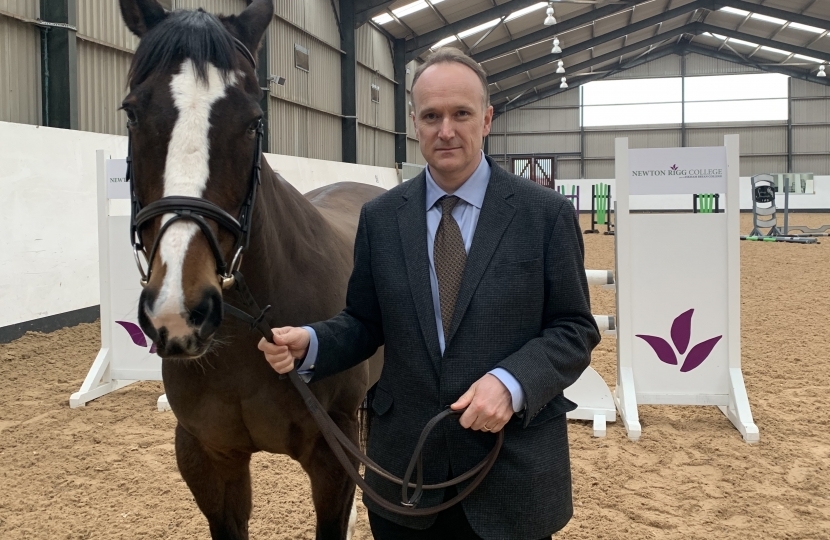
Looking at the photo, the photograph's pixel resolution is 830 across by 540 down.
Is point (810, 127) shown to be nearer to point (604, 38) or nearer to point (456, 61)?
point (604, 38)

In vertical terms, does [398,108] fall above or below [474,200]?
above

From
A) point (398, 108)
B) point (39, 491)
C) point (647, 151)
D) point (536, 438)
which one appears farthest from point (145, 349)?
point (398, 108)

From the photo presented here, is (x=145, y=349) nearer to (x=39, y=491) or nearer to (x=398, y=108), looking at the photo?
(x=39, y=491)

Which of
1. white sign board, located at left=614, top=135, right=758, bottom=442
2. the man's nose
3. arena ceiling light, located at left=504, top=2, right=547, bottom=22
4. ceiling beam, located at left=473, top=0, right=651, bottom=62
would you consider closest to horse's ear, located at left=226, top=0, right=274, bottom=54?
the man's nose

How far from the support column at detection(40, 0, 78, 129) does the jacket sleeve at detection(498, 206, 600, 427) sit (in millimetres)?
7140

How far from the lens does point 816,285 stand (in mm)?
8555

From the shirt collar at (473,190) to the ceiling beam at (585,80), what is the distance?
29684mm

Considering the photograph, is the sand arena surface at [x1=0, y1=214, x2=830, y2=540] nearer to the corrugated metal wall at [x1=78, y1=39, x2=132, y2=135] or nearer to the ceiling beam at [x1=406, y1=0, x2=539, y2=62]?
the corrugated metal wall at [x1=78, y1=39, x2=132, y2=135]

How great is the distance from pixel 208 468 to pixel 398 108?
18.9 m

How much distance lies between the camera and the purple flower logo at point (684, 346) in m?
3.88

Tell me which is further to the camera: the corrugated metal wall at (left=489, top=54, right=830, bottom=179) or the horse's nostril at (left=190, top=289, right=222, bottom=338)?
the corrugated metal wall at (left=489, top=54, right=830, bottom=179)

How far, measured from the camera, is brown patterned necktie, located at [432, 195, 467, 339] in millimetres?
1395

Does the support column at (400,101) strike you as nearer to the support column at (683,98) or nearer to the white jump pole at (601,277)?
the support column at (683,98)

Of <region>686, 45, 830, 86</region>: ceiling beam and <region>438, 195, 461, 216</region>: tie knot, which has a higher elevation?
<region>686, 45, 830, 86</region>: ceiling beam
